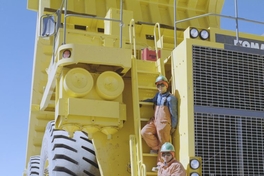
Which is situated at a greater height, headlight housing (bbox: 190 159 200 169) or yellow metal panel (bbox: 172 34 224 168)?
yellow metal panel (bbox: 172 34 224 168)

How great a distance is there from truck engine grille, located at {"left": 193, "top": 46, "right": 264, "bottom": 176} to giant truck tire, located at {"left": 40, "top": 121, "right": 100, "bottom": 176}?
5.18 ft

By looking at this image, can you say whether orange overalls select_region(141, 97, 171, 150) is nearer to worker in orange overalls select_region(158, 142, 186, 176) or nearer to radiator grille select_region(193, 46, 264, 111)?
worker in orange overalls select_region(158, 142, 186, 176)

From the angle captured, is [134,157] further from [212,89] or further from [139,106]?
[212,89]

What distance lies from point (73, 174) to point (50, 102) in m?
1.84

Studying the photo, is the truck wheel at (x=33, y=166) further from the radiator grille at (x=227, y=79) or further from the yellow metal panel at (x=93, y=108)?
the radiator grille at (x=227, y=79)

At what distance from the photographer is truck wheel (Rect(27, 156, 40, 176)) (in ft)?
25.3

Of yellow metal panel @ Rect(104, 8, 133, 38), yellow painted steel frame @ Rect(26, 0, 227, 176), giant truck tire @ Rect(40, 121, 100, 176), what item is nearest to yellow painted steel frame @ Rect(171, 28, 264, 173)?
yellow painted steel frame @ Rect(26, 0, 227, 176)

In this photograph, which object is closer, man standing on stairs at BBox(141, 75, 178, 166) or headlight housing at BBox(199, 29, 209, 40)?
man standing on stairs at BBox(141, 75, 178, 166)

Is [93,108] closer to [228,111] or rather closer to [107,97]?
[107,97]

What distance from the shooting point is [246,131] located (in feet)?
16.6

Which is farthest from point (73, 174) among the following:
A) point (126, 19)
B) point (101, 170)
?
point (126, 19)

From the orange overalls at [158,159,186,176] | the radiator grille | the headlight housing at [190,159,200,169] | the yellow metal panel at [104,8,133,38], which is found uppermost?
the yellow metal panel at [104,8,133,38]

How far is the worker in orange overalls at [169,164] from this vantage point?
464 cm

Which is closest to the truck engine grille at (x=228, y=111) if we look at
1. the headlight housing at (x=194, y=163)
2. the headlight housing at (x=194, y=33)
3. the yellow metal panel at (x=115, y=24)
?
the headlight housing at (x=194, y=163)
